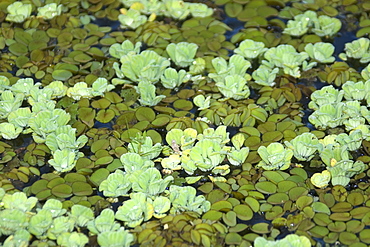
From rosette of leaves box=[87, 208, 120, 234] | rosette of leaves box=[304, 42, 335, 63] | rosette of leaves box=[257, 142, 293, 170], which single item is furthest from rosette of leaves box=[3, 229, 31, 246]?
rosette of leaves box=[304, 42, 335, 63]

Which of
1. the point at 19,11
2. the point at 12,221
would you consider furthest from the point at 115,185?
the point at 19,11

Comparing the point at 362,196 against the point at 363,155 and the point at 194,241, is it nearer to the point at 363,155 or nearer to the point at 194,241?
the point at 363,155

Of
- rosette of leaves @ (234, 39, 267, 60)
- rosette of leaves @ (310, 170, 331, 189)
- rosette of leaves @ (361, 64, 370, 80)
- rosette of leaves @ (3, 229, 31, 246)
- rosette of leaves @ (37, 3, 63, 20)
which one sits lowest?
rosette of leaves @ (310, 170, 331, 189)

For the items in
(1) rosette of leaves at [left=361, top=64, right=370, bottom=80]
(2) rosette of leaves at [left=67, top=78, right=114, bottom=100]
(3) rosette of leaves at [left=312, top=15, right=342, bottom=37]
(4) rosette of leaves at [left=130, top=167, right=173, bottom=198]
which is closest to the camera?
(4) rosette of leaves at [left=130, top=167, right=173, bottom=198]

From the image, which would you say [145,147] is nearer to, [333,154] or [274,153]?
[274,153]

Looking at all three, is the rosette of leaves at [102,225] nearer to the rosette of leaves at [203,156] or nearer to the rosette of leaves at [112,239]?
the rosette of leaves at [112,239]

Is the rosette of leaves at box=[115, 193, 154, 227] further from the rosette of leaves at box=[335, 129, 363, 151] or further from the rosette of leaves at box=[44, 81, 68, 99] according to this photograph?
the rosette of leaves at box=[335, 129, 363, 151]
